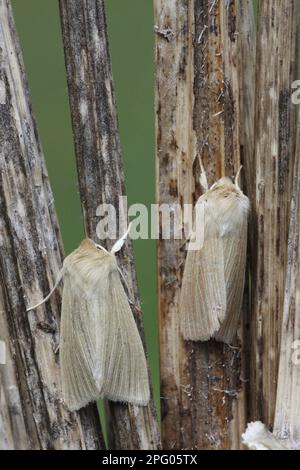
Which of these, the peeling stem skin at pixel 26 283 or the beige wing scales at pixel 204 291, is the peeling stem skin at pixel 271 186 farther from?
the peeling stem skin at pixel 26 283

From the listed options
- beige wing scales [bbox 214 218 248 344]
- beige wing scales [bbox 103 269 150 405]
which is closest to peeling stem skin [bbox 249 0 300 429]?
beige wing scales [bbox 214 218 248 344]

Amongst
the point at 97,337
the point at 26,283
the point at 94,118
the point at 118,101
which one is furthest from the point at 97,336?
the point at 118,101

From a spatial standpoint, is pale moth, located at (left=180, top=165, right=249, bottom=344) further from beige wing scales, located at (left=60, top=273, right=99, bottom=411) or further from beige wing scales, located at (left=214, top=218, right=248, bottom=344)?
beige wing scales, located at (left=60, top=273, right=99, bottom=411)

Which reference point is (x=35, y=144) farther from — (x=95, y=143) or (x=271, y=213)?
(x=271, y=213)

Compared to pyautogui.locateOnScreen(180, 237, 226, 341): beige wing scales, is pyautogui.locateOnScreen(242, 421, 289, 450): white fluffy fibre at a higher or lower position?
lower

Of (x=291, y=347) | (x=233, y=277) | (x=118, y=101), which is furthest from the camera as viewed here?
(x=118, y=101)

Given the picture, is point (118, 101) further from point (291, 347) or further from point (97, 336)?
point (291, 347)

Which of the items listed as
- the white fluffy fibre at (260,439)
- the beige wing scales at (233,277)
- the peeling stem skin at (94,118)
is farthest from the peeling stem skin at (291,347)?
the peeling stem skin at (94,118)
